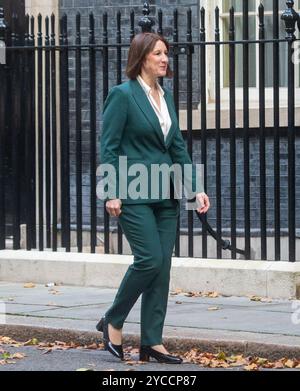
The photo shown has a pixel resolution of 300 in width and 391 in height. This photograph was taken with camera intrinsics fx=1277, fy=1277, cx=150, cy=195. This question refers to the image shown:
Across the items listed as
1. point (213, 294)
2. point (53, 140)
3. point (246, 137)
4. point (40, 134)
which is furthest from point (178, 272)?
point (40, 134)

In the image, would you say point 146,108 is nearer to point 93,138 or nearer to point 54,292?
point 54,292

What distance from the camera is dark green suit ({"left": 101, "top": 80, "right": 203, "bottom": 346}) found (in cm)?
770

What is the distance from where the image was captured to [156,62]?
780 centimetres

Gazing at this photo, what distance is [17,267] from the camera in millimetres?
11320

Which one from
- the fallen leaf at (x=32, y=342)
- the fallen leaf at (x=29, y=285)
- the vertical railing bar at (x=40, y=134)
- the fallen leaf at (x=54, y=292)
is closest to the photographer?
the fallen leaf at (x=32, y=342)

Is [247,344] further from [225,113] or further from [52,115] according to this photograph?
[225,113]

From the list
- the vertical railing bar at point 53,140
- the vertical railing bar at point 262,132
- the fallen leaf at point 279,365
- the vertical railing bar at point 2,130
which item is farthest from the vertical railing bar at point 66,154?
the fallen leaf at point 279,365

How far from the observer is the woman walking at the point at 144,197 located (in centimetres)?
770

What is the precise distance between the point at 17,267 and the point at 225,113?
2.68m

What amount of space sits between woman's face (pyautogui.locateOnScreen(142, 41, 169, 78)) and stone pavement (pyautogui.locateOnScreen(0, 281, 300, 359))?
1748 millimetres

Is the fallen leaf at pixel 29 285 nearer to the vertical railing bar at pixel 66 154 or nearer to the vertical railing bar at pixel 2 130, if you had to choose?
the vertical railing bar at pixel 66 154

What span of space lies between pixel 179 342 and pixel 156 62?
1.84 m
